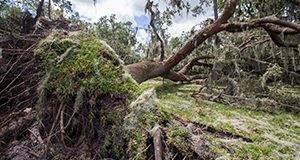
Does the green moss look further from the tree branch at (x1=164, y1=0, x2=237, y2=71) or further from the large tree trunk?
the tree branch at (x1=164, y1=0, x2=237, y2=71)

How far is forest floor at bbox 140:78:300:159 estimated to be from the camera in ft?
6.17

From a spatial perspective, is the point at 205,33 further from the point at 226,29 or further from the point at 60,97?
the point at 60,97

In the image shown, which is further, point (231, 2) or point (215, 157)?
point (231, 2)

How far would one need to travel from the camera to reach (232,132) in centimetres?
221

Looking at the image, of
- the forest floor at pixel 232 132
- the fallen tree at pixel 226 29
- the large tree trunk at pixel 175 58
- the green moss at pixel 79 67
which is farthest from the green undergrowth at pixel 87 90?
the fallen tree at pixel 226 29

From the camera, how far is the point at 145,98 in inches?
92.2

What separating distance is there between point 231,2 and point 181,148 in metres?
2.93

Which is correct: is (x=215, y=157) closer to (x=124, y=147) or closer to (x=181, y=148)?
(x=181, y=148)

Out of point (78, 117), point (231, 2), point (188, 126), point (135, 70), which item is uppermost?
point (231, 2)

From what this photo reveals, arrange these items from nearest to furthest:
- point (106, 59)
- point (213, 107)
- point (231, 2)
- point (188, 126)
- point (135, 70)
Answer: point (188, 126), point (106, 59), point (213, 107), point (135, 70), point (231, 2)

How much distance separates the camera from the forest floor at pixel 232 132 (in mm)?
1880

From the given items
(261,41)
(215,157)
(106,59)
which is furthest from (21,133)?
(261,41)

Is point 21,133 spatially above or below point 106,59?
below

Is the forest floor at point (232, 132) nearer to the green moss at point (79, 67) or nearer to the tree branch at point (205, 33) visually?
the green moss at point (79, 67)
